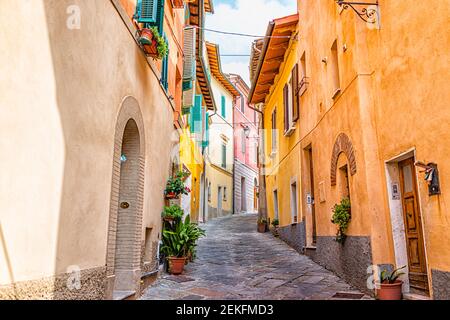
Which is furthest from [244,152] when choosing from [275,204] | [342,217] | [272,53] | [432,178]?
[432,178]

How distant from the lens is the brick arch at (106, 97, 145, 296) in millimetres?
5902

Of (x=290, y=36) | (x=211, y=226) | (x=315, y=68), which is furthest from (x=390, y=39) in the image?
(x=211, y=226)

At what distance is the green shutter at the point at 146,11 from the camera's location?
6.09 meters

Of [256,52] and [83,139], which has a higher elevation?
[256,52]

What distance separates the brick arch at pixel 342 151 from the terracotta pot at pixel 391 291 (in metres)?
1.92

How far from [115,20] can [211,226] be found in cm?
1343

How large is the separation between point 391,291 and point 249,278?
9.30 feet

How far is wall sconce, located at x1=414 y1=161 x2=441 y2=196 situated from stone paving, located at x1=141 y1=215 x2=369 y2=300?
222 cm

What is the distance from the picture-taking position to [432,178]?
15.3 ft

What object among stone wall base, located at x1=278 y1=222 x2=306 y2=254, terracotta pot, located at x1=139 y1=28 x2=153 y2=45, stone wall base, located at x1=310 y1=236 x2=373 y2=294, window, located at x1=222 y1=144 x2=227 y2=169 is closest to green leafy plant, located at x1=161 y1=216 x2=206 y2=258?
stone wall base, located at x1=310 y1=236 x2=373 y2=294

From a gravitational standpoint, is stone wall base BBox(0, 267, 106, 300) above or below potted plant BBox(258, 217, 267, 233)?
below

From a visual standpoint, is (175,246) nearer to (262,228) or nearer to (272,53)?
(272,53)

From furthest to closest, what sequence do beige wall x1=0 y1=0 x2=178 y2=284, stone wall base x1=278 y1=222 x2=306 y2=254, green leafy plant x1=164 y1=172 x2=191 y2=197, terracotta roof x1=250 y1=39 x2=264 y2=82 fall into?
terracotta roof x1=250 y1=39 x2=264 y2=82 → stone wall base x1=278 y1=222 x2=306 y2=254 → green leafy plant x1=164 y1=172 x2=191 y2=197 → beige wall x1=0 y1=0 x2=178 y2=284

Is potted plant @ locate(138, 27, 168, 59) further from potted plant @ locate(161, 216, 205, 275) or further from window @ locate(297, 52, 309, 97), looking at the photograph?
window @ locate(297, 52, 309, 97)
